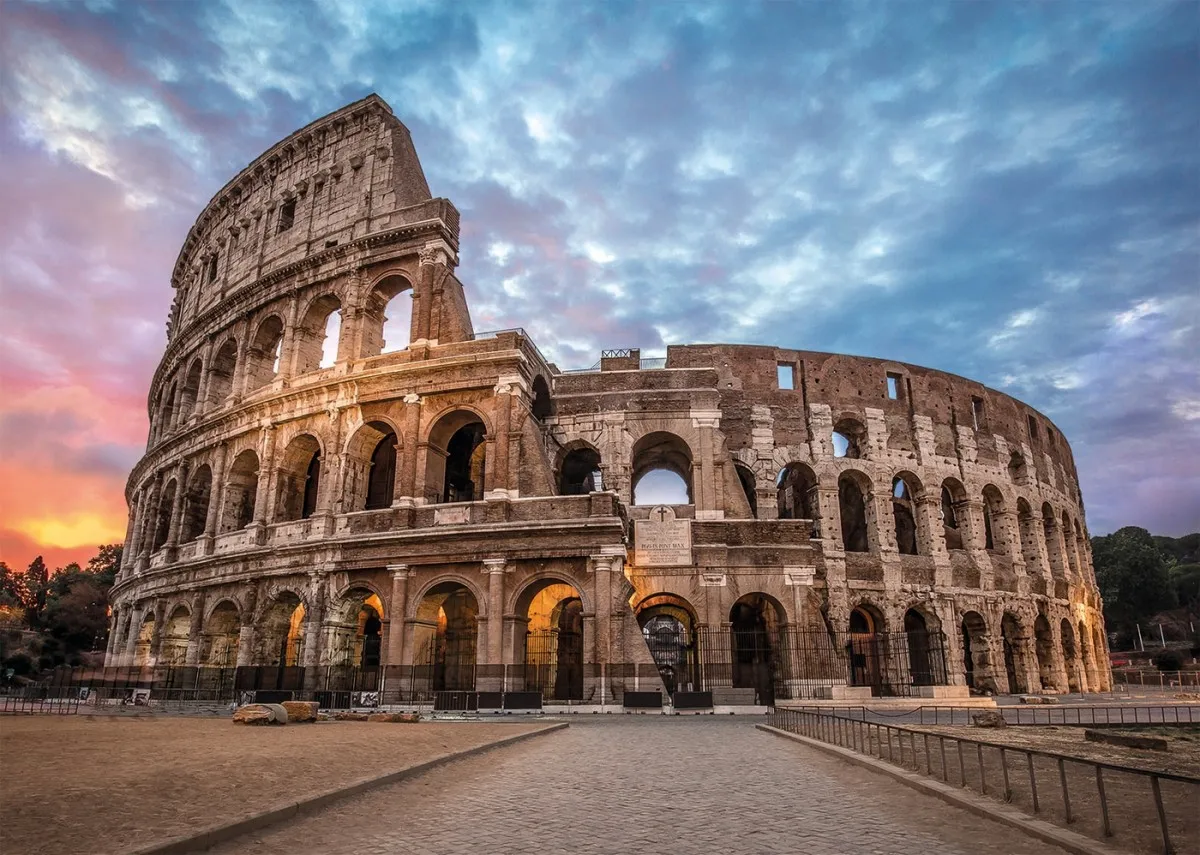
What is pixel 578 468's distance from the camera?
1134 inches

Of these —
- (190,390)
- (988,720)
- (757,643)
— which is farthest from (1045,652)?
(190,390)

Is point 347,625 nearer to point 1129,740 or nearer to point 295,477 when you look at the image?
point 295,477

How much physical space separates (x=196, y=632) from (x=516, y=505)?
12917 mm

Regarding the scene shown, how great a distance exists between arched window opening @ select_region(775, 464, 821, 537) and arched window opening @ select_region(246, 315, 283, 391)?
1964cm

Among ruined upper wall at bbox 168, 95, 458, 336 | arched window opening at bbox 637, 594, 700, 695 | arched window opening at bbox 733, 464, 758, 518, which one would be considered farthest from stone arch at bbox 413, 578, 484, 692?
ruined upper wall at bbox 168, 95, 458, 336

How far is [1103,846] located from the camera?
15.4 feet

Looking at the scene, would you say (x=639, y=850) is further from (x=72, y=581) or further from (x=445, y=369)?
(x=72, y=581)

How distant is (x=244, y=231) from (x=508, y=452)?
59.2 feet

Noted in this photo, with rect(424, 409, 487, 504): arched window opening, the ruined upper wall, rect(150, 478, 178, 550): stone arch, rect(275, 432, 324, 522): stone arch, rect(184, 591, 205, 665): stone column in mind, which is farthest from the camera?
rect(150, 478, 178, 550): stone arch

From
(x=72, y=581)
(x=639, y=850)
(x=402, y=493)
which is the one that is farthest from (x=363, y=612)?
(x=72, y=581)

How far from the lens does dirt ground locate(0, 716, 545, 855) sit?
482 cm

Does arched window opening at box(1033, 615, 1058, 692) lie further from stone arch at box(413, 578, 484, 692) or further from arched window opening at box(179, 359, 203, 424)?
arched window opening at box(179, 359, 203, 424)

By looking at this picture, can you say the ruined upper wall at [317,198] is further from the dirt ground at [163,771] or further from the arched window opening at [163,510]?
the dirt ground at [163,771]

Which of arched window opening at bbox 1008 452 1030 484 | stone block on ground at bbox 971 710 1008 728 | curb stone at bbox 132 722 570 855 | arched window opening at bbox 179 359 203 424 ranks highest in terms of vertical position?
arched window opening at bbox 179 359 203 424
